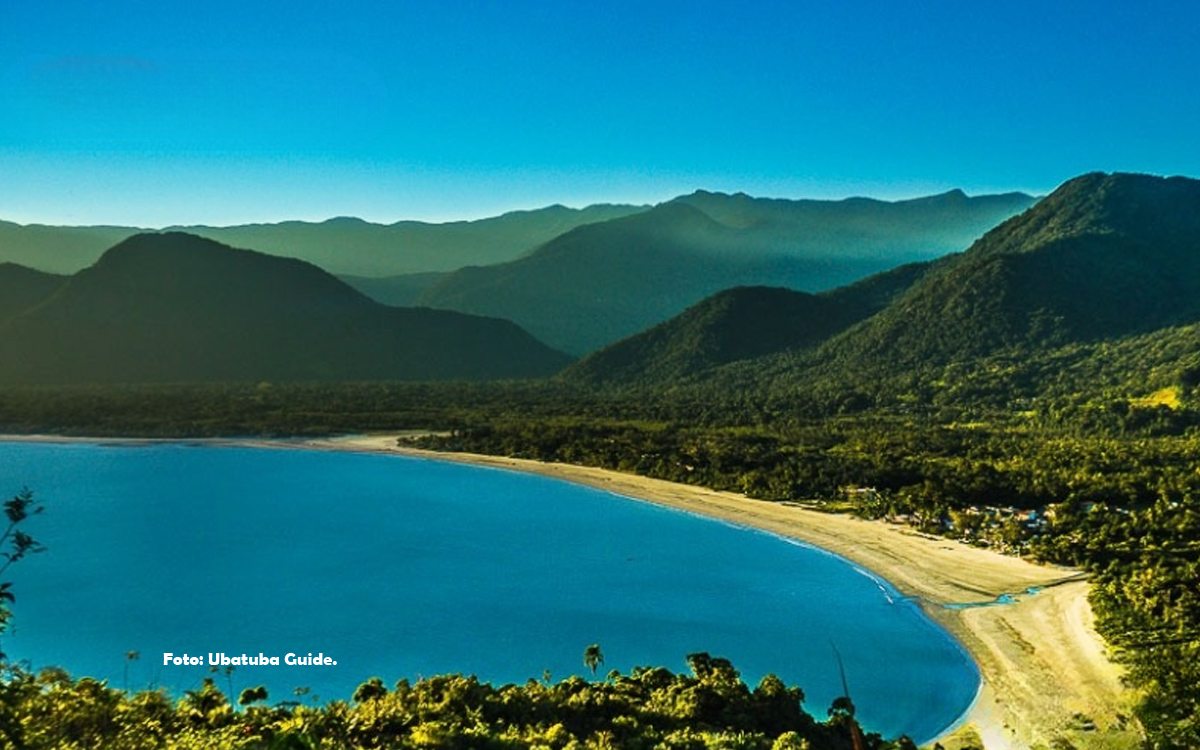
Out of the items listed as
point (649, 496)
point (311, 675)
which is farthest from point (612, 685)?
point (649, 496)

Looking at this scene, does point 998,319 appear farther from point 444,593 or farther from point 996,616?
point 444,593

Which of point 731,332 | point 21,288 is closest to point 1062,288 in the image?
point 731,332

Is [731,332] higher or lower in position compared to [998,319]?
lower

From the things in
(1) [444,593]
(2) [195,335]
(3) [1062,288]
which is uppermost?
(3) [1062,288]

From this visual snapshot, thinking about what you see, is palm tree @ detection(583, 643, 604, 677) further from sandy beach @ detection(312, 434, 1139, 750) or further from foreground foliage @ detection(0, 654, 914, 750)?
sandy beach @ detection(312, 434, 1139, 750)

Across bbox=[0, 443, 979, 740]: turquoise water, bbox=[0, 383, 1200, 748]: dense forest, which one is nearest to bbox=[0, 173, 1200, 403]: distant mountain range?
bbox=[0, 383, 1200, 748]: dense forest
